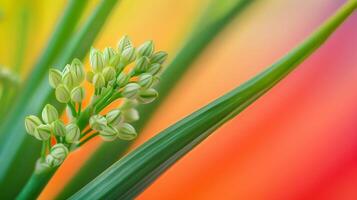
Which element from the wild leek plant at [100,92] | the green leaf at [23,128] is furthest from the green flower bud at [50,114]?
the green leaf at [23,128]

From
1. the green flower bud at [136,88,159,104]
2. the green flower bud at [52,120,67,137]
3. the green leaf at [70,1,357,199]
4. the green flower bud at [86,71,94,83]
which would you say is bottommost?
the green leaf at [70,1,357,199]

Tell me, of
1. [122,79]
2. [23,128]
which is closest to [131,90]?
[122,79]

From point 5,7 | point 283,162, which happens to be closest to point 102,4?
point 5,7

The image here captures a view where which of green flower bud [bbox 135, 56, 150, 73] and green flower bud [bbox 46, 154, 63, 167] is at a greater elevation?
green flower bud [bbox 135, 56, 150, 73]

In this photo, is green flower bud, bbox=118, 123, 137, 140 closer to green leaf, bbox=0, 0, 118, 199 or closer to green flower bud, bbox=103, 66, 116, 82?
green flower bud, bbox=103, 66, 116, 82

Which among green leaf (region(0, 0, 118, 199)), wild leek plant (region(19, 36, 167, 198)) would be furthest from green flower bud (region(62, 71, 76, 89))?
green leaf (region(0, 0, 118, 199))

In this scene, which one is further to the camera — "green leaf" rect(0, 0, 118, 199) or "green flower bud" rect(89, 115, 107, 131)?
"green leaf" rect(0, 0, 118, 199)

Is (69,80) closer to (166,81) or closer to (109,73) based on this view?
(109,73)
